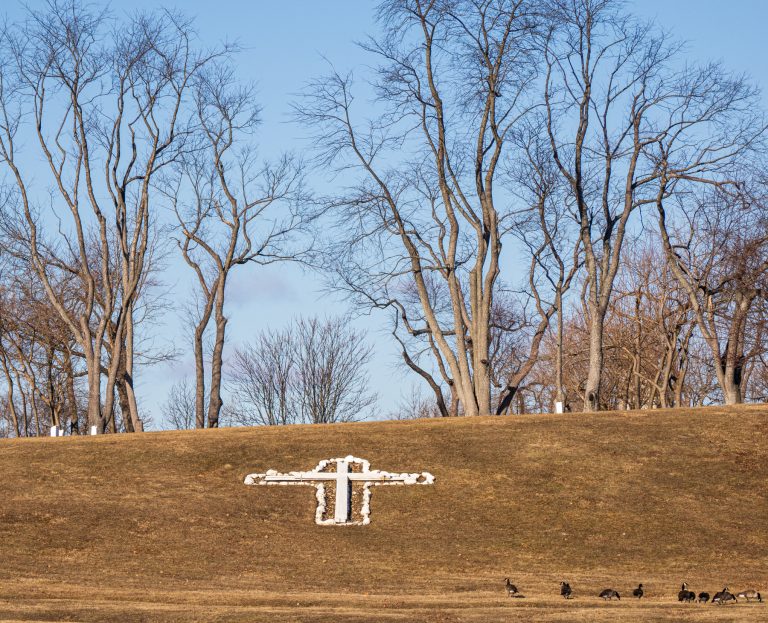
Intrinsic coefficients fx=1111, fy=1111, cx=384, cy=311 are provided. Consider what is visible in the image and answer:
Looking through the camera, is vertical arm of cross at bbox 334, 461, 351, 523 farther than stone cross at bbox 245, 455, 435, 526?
No

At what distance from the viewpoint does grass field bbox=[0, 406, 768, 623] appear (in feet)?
61.2

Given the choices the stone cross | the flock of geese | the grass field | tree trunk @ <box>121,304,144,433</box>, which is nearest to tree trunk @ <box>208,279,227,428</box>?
tree trunk @ <box>121,304,144,433</box>

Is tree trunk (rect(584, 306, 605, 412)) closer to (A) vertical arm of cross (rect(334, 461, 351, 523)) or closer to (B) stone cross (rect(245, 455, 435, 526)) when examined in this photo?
(B) stone cross (rect(245, 455, 435, 526))

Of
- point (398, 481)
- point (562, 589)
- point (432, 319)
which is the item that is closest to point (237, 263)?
point (432, 319)

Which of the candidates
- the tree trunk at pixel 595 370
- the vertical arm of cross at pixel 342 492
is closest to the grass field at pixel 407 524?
the vertical arm of cross at pixel 342 492

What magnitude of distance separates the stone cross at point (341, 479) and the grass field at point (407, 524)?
0.33 m

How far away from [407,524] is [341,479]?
8.47 feet

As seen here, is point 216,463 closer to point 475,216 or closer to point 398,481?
point 398,481

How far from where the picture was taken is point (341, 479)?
93.4 ft

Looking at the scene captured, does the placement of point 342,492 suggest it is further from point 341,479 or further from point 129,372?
point 129,372

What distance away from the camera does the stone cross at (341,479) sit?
2767 centimetres

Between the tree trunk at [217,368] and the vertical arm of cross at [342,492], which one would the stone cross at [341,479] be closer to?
the vertical arm of cross at [342,492]

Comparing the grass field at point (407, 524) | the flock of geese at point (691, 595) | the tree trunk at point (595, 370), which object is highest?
the tree trunk at point (595, 370)

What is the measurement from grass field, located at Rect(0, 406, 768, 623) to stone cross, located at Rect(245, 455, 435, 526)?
0.33 meters
